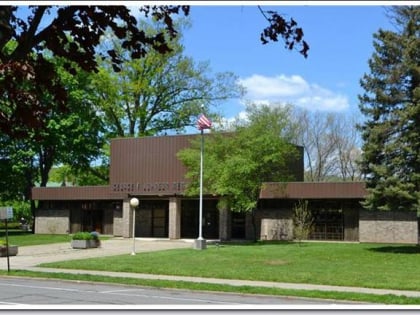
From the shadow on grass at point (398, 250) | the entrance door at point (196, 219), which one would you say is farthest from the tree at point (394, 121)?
the entrance door at point (196, 219)

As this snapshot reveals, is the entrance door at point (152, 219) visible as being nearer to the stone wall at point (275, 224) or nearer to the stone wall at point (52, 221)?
the stone wall at point (52, 221)

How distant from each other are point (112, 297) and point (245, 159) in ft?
66.2

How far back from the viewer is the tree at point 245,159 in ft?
117

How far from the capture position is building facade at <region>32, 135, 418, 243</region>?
37688 millimetres

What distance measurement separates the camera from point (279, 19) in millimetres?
4316

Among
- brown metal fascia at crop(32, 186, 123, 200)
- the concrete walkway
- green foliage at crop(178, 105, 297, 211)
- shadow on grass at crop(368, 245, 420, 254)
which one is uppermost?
green foliage at crop(178, 105, 297, 211)

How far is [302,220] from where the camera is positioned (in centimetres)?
3531

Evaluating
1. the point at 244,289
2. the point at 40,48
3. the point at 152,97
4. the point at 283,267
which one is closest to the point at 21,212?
the point at 152,97

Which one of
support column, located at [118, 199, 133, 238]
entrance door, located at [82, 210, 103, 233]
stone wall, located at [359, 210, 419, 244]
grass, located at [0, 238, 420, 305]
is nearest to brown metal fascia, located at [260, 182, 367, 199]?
stone wall, located at [359, 210, 419, 244]

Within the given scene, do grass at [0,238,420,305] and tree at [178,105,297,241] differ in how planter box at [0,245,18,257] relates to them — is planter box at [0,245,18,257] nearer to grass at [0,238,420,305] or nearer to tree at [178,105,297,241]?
grass at [0,238,420,305]

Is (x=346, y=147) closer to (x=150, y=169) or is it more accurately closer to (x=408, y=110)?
(x=150, y=169)

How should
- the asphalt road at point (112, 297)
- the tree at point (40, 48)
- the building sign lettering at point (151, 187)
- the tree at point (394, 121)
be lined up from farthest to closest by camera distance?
the building sign lettering at point (151, 187), the tree at point (394, 121), the asphalt road at point (112, 297), the tree at point (40, 48)

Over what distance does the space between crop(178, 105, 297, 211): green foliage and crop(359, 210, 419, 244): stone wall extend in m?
5.41

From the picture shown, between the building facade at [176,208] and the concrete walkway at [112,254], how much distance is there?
3.06 meters
